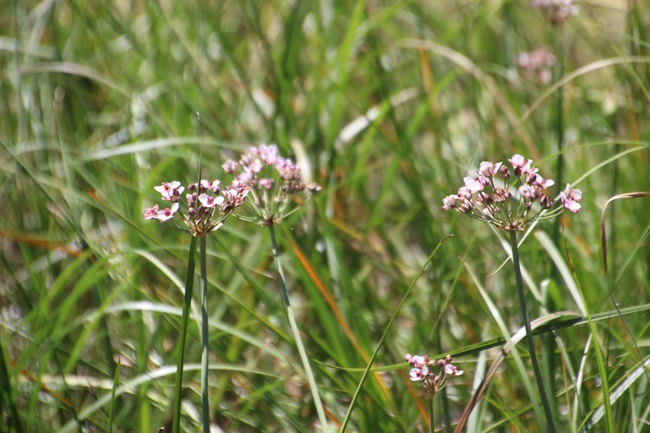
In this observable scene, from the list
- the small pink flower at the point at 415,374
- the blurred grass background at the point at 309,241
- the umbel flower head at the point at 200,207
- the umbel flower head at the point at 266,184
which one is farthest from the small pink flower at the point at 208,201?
the small pink flower at the point at 415,374

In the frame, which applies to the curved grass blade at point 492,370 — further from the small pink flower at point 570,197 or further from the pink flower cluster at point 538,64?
the pink flower cluster at point 538,64

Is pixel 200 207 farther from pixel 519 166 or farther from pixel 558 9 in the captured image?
pixel 558 9

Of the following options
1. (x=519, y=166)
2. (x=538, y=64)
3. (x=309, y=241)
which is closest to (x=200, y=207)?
(x=519, y=166)

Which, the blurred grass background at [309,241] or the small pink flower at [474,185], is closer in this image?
the small pink flower at [474,185]

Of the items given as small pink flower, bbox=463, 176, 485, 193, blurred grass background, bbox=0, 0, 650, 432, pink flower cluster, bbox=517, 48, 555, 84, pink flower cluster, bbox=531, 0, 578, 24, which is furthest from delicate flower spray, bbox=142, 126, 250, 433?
pink flower cluster, bbox=517, 48, 555, 84

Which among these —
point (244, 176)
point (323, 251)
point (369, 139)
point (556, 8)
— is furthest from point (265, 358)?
point (556, 8)

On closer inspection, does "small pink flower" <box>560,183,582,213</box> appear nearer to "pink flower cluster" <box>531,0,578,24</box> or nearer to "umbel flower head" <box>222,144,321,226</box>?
"umbel flower head" <box>222,144,321,226</box>
